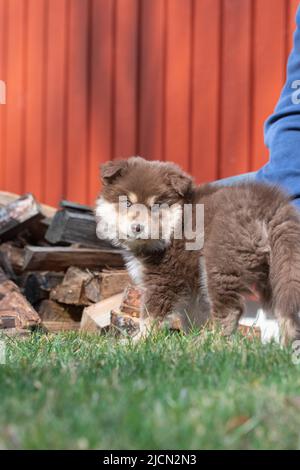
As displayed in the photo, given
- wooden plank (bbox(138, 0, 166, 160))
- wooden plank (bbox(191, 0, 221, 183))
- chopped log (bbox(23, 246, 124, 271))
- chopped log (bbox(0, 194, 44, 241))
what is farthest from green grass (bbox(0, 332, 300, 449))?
wooden plank (bbox(138, 0, 166, 160))

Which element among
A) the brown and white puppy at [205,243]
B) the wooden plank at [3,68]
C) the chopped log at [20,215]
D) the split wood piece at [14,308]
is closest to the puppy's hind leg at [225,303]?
the brown and white puppy at [205,243]

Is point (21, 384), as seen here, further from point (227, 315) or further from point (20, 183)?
point (20, 183)

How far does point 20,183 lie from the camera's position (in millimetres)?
7172

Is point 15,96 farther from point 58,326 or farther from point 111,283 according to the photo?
point 58,326

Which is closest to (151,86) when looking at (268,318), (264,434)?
(268,318)

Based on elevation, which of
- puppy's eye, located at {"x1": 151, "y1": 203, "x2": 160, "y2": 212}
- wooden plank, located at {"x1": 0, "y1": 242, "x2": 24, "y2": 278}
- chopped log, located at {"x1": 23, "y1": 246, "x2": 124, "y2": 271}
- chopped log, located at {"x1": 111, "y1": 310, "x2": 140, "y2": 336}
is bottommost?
chopped log, located at {"x1": 111, "y1": 310, "x2": 140, "y2": 336}

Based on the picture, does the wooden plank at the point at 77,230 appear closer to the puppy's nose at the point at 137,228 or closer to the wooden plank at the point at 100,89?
the wooden plank at the point at 100,89

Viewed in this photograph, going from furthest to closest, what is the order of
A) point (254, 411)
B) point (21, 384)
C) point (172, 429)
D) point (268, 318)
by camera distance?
1. point (268, 318)
2. point (21, 384)
3. point (254, 411)
4. point (172, 429)

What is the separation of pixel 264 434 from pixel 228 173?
427 cm

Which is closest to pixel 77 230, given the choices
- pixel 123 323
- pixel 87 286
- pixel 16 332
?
pixel 87 286

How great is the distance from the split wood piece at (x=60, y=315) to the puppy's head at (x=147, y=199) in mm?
1514

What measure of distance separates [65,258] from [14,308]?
2.20 ft

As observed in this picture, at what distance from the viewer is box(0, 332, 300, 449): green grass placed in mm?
2014

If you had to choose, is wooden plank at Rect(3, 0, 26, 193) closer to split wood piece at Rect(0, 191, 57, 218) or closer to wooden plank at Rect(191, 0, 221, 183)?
split wood piece at Rect(0, 191, 57, 218)
